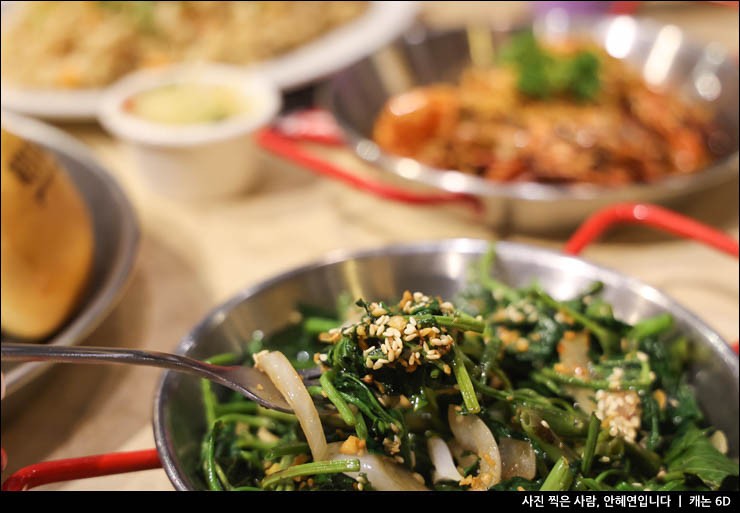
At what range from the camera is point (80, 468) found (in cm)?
120

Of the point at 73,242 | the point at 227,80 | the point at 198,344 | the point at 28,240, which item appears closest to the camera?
the point at 198,344

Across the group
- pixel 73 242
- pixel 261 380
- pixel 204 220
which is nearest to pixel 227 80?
pixel 204 220

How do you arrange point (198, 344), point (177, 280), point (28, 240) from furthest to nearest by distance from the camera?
point (177, 280), point (28, 240), point (198, 344)

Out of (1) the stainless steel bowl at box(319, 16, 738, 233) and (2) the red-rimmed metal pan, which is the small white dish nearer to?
(2) the red-rimmed metal pan

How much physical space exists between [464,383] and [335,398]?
209mm

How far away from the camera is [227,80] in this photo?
8.59 feet

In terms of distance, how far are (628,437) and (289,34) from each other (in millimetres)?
2097

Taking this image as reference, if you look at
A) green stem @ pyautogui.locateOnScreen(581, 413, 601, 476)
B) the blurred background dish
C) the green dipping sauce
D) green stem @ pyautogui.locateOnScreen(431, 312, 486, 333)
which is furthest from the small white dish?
green stem @ pyautogui.locateOnScreen(581, 413, 601, 476)

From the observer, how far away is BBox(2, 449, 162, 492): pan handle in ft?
3.87

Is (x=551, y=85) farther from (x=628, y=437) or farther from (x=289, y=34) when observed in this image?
(x=628, y=437)

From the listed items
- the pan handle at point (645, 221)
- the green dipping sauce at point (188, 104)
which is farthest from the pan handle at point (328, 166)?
the pan handle at point (645, 221)

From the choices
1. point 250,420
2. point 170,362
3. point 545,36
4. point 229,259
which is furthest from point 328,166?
point 545,36

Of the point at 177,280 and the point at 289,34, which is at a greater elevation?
the point at 289,34

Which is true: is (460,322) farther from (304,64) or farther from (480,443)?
(304,64)
